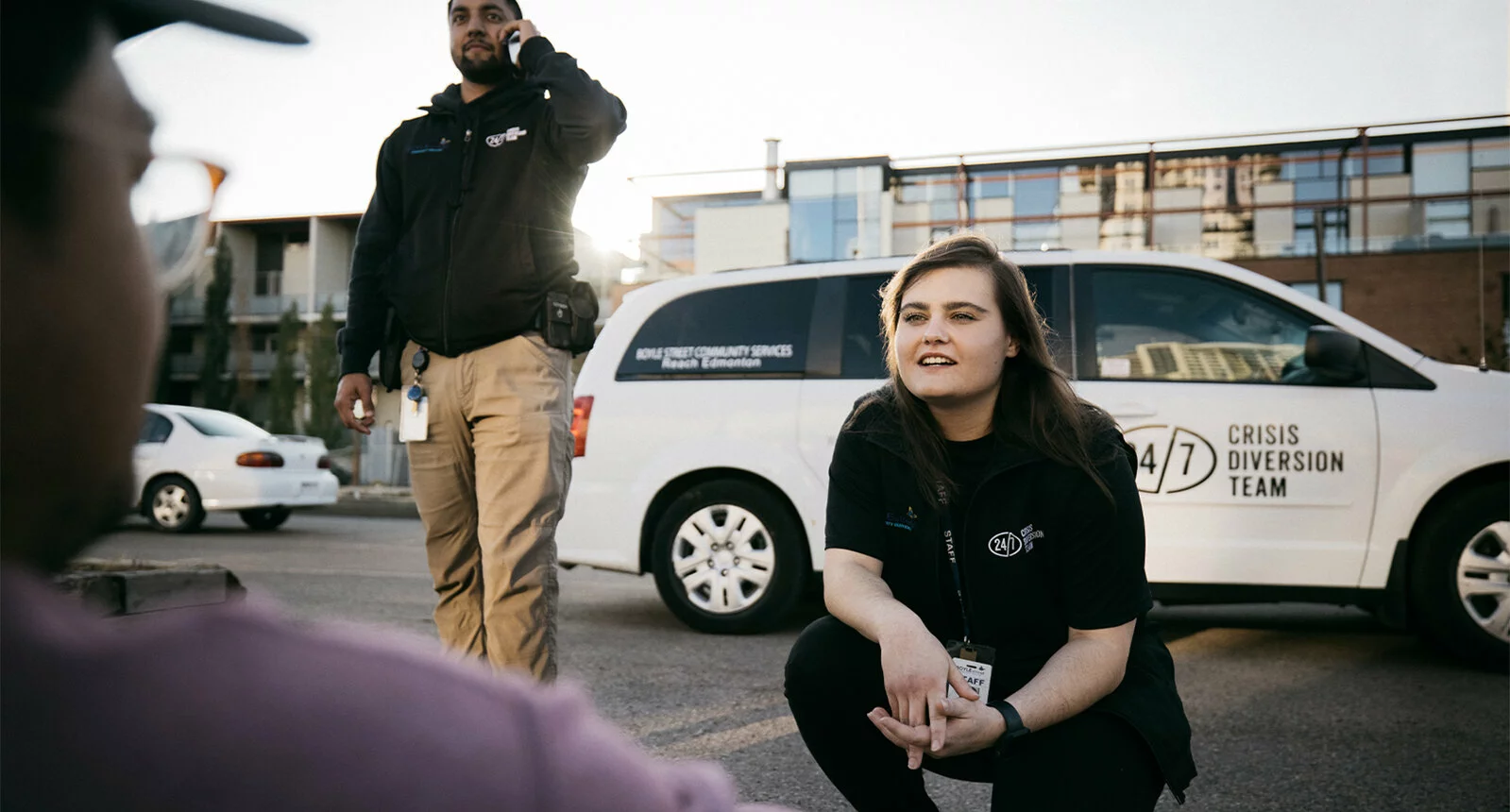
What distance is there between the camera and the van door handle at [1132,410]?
15.1ft

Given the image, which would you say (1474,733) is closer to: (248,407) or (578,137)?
(578,137)

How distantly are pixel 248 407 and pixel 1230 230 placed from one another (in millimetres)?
25887

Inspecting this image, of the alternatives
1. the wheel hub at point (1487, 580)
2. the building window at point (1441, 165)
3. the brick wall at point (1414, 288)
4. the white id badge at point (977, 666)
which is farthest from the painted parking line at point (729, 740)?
the building window at point (1441, 165)

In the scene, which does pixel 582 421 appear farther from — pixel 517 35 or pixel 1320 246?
pixel 1320 246

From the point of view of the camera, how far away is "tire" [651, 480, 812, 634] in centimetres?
487

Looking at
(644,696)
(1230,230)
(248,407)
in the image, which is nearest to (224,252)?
(248,407)

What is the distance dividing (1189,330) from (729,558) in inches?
89.5

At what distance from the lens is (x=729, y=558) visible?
16.2 feet

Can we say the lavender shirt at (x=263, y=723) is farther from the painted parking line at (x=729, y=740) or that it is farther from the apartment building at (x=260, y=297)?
the painted parking line at (x=729, y=740)

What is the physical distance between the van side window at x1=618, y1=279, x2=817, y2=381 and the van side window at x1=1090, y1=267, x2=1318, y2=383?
53.9 inches

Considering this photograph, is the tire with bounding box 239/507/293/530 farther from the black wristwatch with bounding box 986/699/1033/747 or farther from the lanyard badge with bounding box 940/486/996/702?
the black wristwatch with bounding box 986/699/1033/747

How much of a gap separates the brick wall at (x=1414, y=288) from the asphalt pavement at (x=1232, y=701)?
815 inches

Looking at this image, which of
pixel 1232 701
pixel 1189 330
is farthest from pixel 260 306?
pixel 1189 330

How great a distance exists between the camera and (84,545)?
0.38 m
